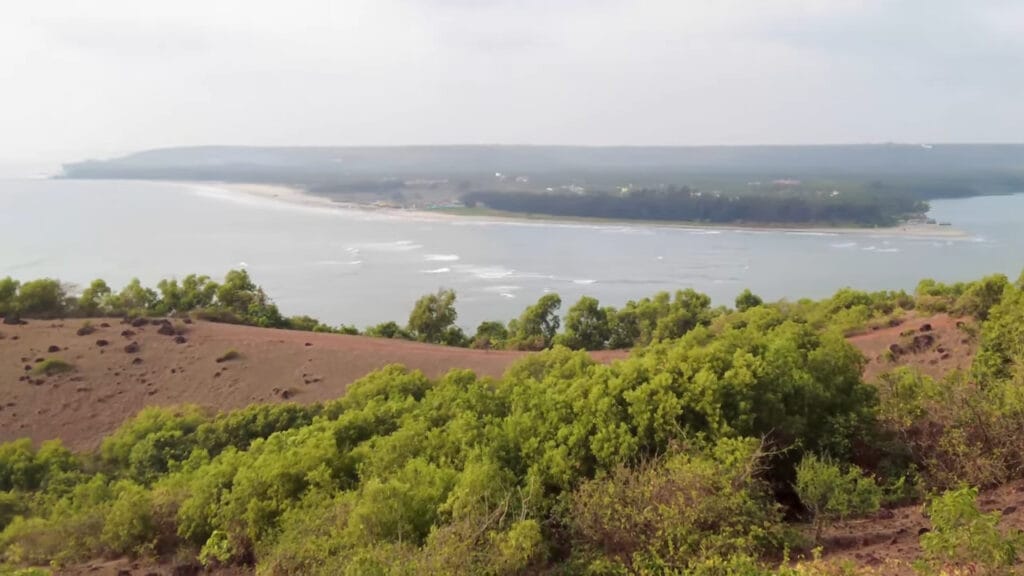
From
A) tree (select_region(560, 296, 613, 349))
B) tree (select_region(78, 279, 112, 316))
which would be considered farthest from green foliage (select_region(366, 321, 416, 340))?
tree (select_region(78, 279, 112, 316))

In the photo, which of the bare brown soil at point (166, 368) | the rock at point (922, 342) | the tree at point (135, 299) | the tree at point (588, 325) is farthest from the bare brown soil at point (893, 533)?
the tree at point (135, 299)

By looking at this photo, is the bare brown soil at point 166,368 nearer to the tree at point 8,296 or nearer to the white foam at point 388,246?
the tree at point 8,296

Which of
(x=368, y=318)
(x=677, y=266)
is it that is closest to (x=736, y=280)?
(x=677, y=266)

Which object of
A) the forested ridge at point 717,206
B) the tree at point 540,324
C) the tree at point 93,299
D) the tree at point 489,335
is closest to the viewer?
the tree at point 540,324

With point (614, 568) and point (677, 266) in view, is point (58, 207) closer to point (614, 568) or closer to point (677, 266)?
point (677, 266)

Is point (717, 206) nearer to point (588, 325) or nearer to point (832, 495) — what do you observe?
point (588, 325)

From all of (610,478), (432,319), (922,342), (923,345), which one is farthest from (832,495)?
(432,319)

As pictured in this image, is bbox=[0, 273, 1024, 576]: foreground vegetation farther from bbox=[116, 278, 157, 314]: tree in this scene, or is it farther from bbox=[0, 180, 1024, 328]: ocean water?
bbox=[0, 180, 1024, 328]: ocean water
